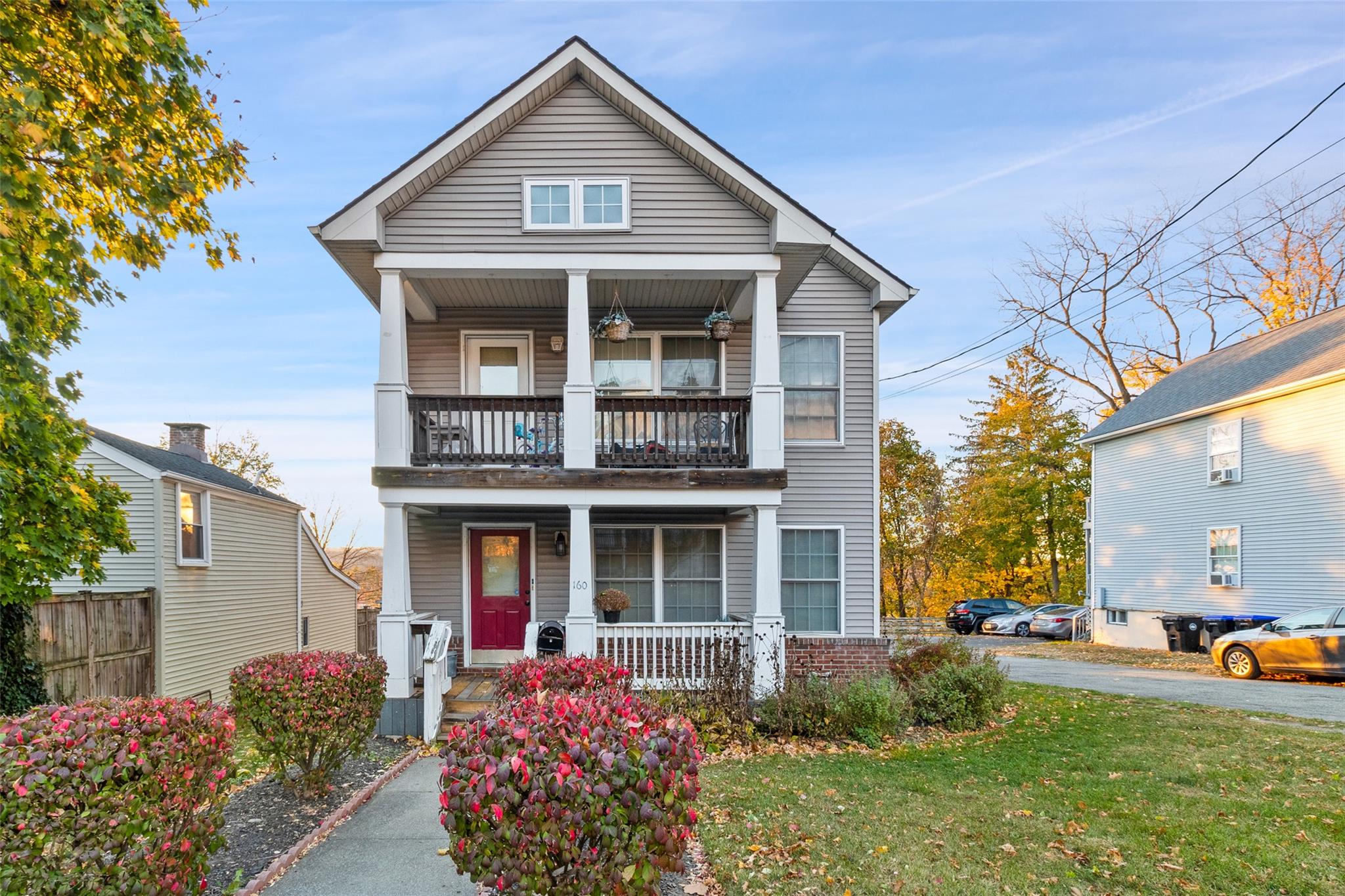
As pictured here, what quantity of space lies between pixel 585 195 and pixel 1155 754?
960cm

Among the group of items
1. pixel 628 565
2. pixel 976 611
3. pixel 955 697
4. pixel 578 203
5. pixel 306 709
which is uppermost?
pixel 578 203

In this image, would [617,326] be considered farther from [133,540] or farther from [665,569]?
[133,540]

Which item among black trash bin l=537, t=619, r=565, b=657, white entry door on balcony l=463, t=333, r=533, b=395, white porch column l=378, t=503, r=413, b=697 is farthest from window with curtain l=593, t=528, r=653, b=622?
white porch column l=378, t=503, r=413, b=697

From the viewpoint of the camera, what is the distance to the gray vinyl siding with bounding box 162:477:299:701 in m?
11.6

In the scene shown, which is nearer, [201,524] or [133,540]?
[133,540]

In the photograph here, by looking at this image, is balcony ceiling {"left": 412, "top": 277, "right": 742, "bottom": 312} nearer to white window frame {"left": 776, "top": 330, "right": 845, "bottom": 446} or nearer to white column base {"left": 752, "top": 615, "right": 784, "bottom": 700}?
white window frame {"left": 776, "top": 330, "right": 845, "bottom": 446}

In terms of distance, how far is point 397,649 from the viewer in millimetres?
8711

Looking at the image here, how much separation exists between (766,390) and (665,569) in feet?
11.6

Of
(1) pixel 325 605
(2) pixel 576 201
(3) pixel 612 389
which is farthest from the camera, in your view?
(1) pixel 325 605

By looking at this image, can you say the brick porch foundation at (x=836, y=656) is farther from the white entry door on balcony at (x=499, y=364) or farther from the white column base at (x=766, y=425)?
the white entry door on balcony at (x=499, y=364)

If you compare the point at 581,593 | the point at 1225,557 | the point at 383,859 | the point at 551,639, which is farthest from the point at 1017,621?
the point at 383,859

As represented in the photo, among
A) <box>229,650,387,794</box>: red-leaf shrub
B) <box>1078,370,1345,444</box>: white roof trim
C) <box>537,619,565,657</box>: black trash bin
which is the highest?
<box>1078,370,1345,444</box>: white roof trim

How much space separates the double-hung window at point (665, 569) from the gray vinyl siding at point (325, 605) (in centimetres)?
1055

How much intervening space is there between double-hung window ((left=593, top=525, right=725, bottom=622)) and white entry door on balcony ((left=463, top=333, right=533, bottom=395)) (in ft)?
8.78
